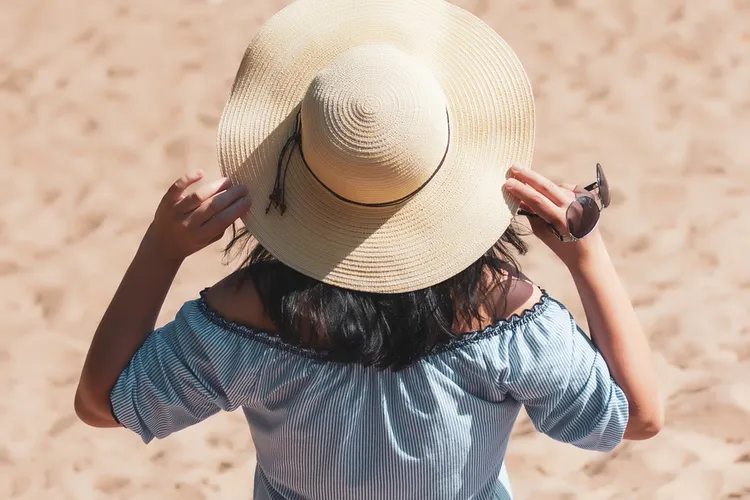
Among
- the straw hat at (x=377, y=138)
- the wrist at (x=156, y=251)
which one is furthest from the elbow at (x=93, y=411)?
the straw hat at (x=377, y=138)

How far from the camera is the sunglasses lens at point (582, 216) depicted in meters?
1.22

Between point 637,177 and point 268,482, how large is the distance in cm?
289

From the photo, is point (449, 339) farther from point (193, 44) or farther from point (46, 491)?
point (193, 44)

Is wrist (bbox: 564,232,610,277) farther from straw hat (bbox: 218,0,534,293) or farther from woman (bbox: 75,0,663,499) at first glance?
straw hat (bbox: 218,0,534,293)

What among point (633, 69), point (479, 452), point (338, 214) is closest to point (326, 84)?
point (338, 214)

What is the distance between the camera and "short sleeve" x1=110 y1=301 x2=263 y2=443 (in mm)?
1201

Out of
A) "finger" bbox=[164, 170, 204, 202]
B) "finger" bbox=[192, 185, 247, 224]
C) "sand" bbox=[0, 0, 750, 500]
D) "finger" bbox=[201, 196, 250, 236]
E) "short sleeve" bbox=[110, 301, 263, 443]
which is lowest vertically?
"sand" bbox=[0, 0, 750, 500]

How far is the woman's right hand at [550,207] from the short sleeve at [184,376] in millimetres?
420

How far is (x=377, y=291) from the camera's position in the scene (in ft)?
3.92

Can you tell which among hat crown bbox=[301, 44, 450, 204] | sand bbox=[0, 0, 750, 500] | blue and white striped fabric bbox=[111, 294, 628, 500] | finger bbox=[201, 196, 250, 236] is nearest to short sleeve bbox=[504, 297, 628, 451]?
blue and white striped fabric bbox=[111, 294, 628, 500]

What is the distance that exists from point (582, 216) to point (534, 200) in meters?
0.07

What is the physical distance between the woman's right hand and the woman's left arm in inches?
14.8

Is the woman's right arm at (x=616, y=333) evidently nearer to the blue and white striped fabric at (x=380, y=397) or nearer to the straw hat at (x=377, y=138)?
the blue and white striped fabric at (x=380, y=397)

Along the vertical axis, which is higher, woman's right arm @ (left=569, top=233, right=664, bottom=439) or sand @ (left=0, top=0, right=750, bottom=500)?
woman's right arm @ (left=569, top=233, right=664, bottom=439)
